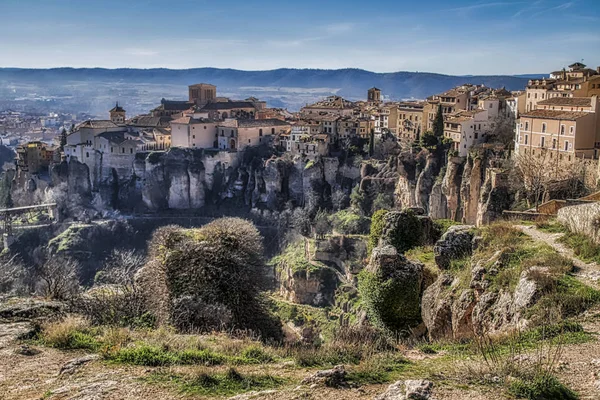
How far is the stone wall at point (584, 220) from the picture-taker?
12.5 metres

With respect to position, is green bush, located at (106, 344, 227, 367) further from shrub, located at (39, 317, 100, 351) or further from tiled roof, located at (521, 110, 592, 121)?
tiled roof, located at (521, 110, 592, 121)

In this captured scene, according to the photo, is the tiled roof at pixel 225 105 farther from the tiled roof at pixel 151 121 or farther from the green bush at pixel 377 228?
the green bush at pixel 377 228

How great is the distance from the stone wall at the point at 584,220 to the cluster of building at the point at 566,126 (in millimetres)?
18706

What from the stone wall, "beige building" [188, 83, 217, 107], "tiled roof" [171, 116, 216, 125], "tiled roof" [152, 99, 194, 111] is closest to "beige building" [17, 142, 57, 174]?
"tiled roof" [152, 99, 194, 111]

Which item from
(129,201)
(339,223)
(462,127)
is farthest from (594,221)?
(129,201)

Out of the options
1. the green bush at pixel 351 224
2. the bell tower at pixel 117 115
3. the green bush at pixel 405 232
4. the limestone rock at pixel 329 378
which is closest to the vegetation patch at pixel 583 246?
the limestone rock at pixel 329 378

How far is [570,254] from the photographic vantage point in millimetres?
12383

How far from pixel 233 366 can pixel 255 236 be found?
7961 millimetres

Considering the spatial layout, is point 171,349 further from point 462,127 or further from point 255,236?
point 462,127

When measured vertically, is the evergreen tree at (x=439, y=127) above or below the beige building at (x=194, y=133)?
above

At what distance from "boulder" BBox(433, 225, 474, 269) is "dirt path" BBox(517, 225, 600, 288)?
1.35 m

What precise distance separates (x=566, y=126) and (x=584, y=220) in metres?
21.5

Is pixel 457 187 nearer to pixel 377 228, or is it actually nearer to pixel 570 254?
pixel 377 228

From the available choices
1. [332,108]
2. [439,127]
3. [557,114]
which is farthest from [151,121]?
[557,114]
